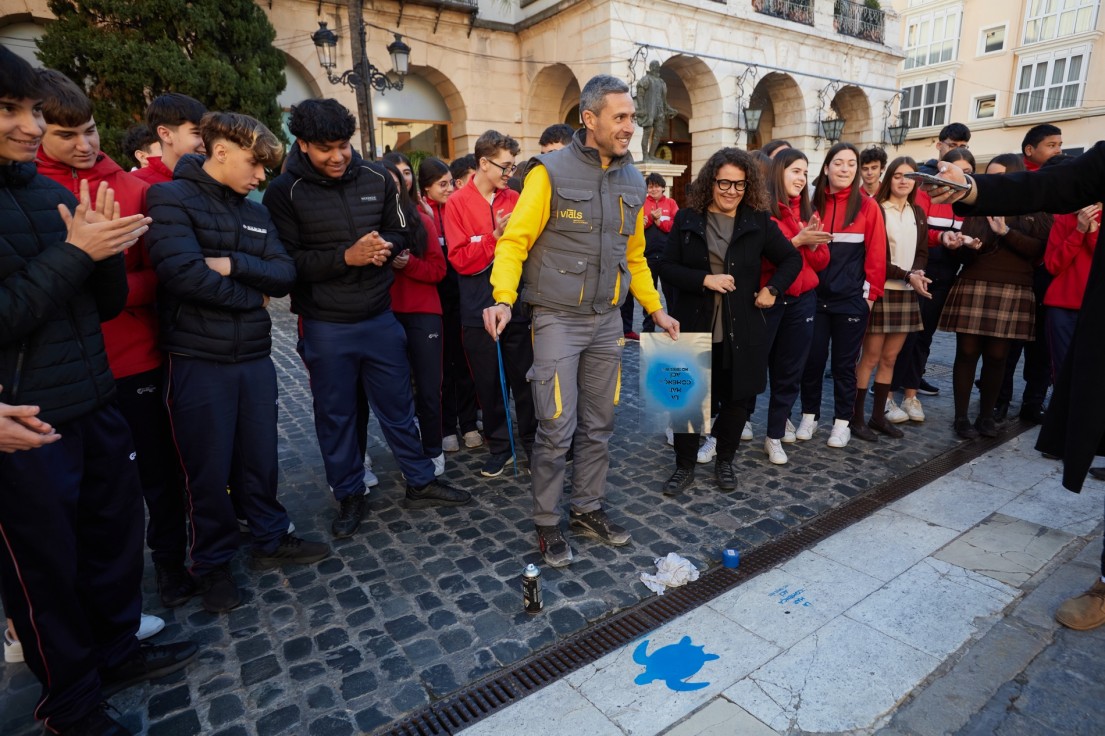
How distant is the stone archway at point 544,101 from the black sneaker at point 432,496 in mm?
15799

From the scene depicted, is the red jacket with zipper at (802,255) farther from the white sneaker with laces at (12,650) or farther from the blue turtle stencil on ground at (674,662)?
the white sneaker with laces at (12,650)

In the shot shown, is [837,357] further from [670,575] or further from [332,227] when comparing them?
[332,227]

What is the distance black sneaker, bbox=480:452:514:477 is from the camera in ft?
14.7

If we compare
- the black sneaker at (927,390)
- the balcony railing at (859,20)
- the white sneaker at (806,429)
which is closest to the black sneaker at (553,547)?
the white sneaker at (806,429)

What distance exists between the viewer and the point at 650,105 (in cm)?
1320

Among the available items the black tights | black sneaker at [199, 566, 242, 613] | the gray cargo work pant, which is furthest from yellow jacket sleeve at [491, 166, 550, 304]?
the black tights

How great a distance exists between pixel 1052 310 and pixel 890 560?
9.34 ft

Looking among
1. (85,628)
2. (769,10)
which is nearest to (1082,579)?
(85,628)

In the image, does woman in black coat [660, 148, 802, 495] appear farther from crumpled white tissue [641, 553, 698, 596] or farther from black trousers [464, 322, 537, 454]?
black trousers [464, 322, 537, 454]

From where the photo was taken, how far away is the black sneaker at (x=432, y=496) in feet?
13.0

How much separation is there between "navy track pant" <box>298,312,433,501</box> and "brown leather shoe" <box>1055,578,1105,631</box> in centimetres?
344

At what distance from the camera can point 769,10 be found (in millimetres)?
16797

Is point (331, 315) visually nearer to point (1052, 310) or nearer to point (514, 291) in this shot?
point (514, 291)

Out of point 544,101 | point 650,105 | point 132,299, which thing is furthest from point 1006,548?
point 544,101
